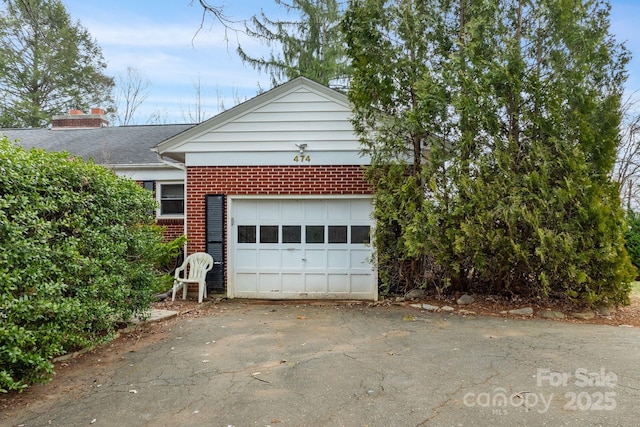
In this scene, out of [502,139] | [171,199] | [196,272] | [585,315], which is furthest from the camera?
[171,199]

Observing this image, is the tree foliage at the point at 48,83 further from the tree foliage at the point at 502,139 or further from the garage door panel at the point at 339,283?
the garage door panel at the point at 339,283

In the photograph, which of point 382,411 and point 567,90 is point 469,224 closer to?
point 567,90

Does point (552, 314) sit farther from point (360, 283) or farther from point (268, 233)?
point (268, 233)

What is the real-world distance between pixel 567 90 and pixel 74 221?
7007 millimetres

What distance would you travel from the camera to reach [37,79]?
20.7 m

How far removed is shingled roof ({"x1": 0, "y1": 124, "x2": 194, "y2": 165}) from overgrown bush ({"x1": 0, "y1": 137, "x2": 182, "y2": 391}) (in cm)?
582

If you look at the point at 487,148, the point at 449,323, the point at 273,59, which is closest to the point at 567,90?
the point at 487,148

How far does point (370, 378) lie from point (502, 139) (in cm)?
475

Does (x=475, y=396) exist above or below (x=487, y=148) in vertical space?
below

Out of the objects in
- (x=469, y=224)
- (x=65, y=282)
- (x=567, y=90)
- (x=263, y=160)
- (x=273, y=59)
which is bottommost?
(x=65, y=282)

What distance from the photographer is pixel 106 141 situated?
1296cm

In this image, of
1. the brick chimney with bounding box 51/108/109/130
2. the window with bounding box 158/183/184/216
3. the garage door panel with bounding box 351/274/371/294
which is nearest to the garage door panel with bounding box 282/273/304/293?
the garage door panel with bounding box 351/274/371/294

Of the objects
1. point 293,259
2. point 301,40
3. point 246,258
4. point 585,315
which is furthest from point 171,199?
point 301,40

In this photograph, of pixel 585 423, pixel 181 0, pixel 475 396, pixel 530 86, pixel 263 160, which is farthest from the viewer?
pixel 263 160
